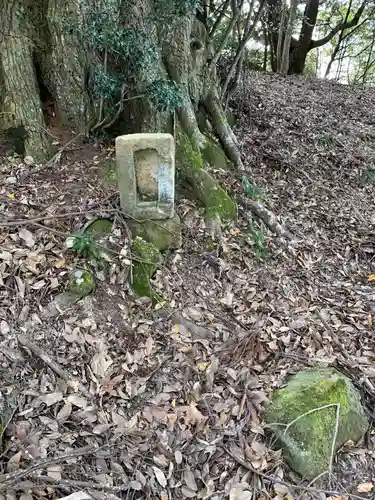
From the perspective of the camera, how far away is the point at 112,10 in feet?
13.6

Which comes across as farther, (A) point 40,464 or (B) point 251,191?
(B) point 251,191

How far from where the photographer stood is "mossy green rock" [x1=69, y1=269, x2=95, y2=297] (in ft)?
10.8

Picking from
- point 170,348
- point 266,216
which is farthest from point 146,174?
point 266,216

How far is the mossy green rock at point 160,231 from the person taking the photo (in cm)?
387

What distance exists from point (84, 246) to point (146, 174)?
2.78ft

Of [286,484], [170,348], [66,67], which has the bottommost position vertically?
[286,484]

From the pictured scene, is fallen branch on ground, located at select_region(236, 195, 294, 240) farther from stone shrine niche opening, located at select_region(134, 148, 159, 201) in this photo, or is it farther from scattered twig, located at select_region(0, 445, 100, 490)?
scattered twig, located at select_region(0, 445, 100, 490)

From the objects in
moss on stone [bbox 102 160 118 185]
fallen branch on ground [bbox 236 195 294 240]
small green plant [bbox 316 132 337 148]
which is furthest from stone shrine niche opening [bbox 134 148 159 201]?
small green plant [bbox 316 132 337 148]

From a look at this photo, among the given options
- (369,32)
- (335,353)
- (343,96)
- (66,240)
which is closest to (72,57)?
(66,240)

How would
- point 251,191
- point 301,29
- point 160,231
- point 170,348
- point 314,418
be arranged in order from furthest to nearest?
point 301,29 → point 251,191 → point 160,231 → point 170,348 → point 314,418

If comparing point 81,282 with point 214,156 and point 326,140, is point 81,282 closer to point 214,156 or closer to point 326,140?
point 214,156

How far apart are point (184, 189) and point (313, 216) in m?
1.91

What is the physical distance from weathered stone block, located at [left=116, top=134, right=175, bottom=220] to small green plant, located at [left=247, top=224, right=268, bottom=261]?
1158 millimetres

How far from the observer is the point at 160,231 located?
3.92m
